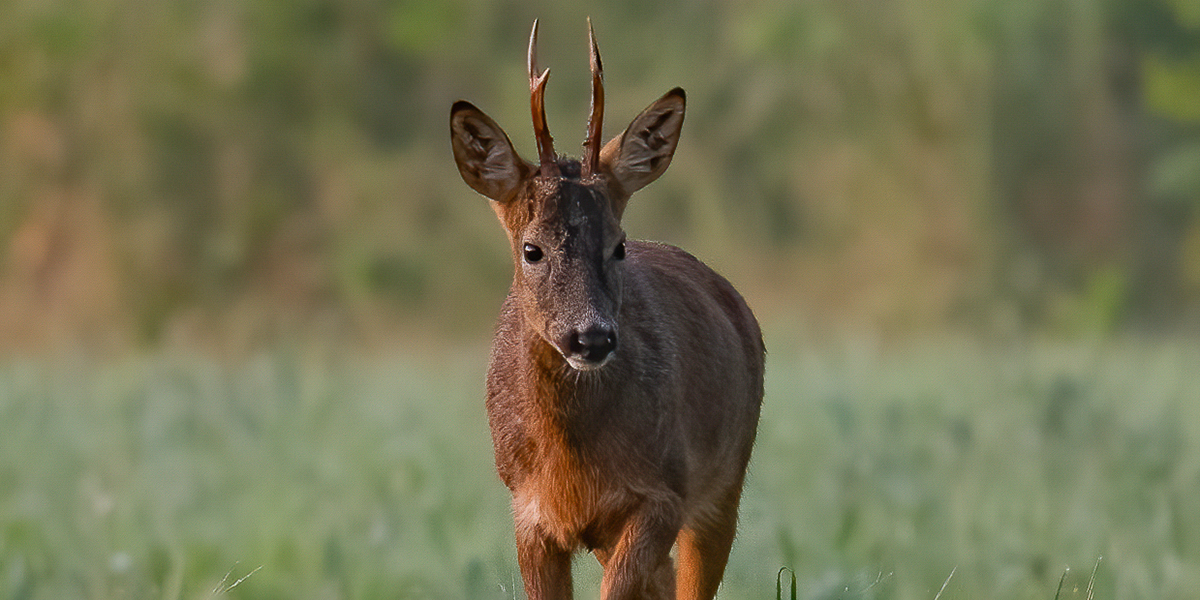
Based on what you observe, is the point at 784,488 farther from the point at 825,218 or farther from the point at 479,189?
the point at 825,218

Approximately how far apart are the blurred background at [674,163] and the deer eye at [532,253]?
17.9 metres

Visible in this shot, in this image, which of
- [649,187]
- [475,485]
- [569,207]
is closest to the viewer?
[569,207]

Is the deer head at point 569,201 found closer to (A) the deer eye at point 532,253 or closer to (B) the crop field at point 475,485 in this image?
(A) the deer eye at point 532,253

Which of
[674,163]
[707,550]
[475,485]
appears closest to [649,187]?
[674,163]

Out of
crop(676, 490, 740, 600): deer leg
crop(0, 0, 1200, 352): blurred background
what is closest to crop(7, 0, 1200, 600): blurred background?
crop(0, 0, 1200, 352): blurred background

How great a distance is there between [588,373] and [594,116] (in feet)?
2.59

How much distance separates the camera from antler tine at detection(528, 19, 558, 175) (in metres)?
4.52

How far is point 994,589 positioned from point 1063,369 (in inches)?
286

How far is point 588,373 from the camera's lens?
4871 mm

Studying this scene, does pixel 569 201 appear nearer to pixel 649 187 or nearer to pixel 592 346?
pixel 592 346

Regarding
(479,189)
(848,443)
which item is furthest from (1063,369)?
(479,189)

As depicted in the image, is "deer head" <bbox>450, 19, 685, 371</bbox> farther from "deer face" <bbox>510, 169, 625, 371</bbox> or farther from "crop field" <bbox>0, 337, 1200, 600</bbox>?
"crop field" <bbox>0, 337, 1200, 600</bbox>

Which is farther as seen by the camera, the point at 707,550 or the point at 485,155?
the point at 707,550

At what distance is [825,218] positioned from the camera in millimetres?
25500
